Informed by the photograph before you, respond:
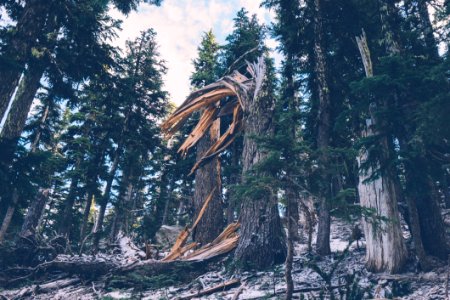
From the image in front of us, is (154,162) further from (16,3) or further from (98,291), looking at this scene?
(98,291)

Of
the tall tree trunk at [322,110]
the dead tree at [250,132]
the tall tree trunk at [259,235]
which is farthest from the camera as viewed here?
the tall tree trunk at [322,110]

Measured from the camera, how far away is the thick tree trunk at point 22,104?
→ 1014cm

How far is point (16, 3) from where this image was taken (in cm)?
1077

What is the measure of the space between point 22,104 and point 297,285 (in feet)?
36.3

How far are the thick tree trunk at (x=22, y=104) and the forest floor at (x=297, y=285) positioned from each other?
5.15 metres

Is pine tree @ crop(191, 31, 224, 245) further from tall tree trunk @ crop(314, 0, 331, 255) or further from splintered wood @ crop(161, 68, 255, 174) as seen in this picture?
tall tree trunk @ crop(314, 0, 331, 255)

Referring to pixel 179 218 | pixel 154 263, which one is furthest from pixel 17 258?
pixel 179 218

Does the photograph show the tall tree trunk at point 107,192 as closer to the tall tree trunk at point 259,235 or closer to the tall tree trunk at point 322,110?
the tall tree trunk at point 259,235

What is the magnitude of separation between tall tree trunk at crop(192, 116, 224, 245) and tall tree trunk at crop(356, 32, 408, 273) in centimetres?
494

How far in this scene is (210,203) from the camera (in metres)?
10.4

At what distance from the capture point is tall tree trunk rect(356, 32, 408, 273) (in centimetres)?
597

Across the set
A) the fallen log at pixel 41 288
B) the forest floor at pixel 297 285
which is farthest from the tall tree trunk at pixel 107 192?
the fallen log at pixel 41 288

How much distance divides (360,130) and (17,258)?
36.3ft

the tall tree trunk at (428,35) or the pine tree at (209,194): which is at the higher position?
the tall tree trunk at (428,35)
